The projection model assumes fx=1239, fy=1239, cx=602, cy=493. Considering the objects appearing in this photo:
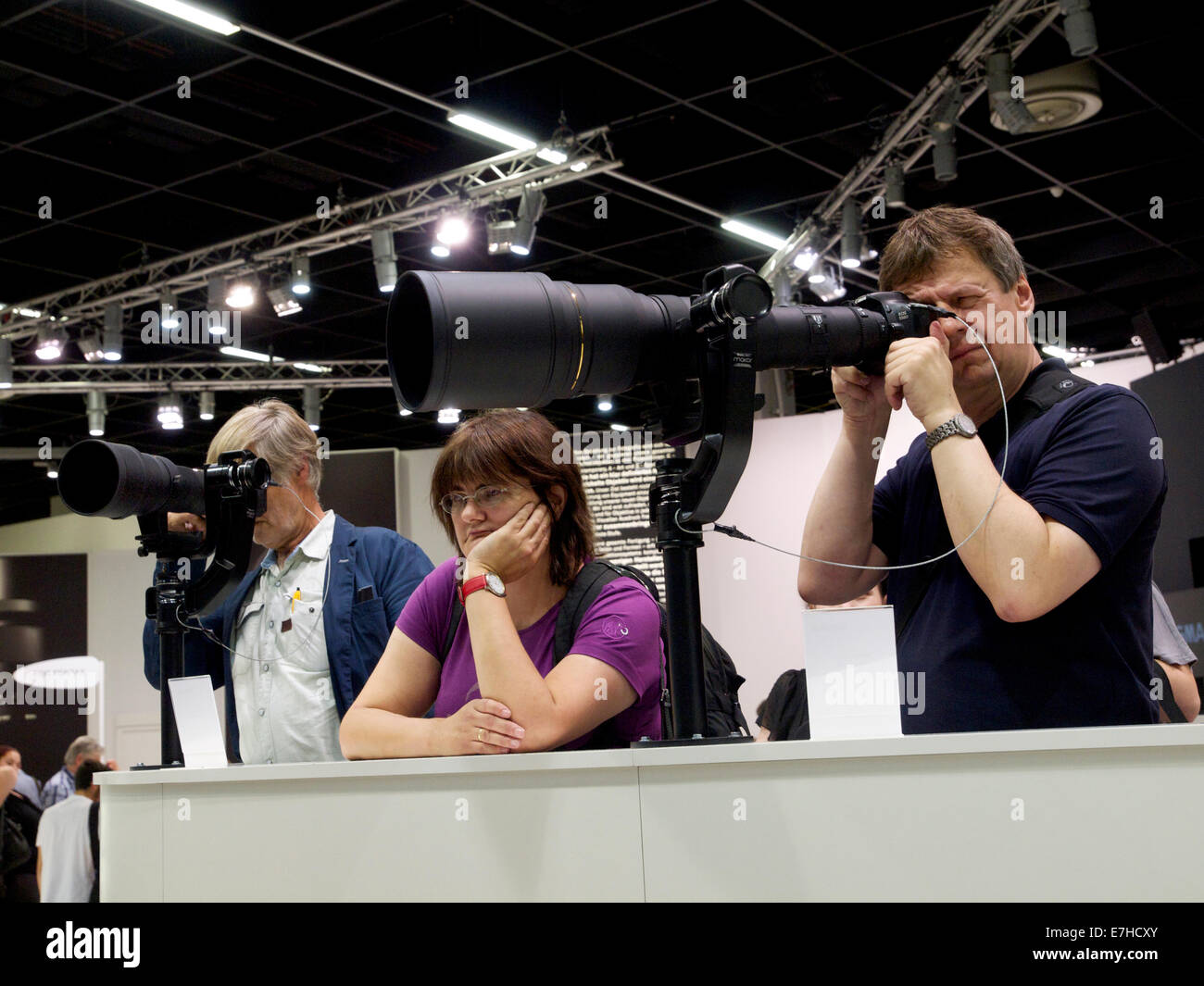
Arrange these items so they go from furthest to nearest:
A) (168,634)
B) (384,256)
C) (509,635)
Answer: (384,256)
(168,634)
(509,635)

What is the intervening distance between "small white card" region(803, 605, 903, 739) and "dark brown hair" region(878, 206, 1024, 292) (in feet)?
1.53

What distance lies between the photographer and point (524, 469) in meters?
1.54

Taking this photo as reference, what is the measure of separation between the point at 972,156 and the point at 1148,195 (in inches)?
50.6

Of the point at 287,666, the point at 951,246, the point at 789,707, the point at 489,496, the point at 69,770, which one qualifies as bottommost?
the point at 69,770

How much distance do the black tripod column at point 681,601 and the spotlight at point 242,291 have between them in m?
6.49

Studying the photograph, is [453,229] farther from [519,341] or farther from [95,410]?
[519,341]

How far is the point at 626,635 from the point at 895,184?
490cm

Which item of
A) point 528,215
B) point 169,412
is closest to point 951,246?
point 528,215

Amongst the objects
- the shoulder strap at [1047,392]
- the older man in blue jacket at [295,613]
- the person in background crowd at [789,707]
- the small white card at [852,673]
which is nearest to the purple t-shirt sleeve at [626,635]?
the small white card at [852,673]

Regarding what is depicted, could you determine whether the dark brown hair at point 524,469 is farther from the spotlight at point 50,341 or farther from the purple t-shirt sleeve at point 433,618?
the spotlight at point 50,341

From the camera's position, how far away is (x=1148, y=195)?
7.11m

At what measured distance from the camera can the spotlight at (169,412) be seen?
30.3 ft

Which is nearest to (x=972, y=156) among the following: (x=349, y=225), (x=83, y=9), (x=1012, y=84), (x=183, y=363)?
(x=1012, y=84)
